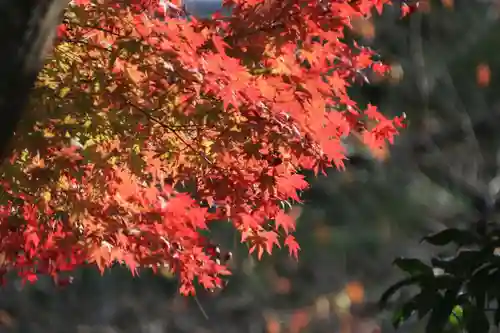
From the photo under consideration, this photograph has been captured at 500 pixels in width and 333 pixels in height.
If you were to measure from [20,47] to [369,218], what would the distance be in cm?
707

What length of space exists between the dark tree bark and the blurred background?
21.8 ft

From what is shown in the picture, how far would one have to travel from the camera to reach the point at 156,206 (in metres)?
3.23

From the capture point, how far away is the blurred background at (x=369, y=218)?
25.6 feet

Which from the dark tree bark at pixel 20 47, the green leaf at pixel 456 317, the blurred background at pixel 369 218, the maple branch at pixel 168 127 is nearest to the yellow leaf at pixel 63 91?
the maple branch at pixel 168 127

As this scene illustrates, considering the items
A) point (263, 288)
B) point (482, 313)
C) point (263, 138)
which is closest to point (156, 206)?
point (263, 138)

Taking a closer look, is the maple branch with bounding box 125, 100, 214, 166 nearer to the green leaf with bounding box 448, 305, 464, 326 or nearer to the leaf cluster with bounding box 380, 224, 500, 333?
the leaf cluster with bounding box 380, 224, 500, 333

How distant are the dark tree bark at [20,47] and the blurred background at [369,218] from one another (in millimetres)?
6648

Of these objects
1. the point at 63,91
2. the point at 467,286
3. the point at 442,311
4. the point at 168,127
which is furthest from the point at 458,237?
the point at 63,91

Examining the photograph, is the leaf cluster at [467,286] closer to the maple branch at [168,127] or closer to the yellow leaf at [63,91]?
the maple branch at [168,127]

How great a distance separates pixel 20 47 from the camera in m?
1.33

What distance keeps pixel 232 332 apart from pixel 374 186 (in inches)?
88.4

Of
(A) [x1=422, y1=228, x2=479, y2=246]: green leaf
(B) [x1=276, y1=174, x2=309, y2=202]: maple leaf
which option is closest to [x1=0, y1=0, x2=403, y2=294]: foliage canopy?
(B) [x1=276, y1=174, x2=309, y2=202]: maple leaf

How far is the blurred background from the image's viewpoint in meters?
7.79

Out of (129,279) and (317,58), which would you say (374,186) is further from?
(317,58)
